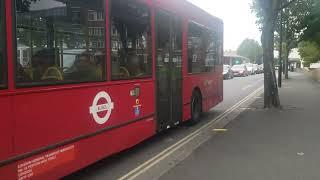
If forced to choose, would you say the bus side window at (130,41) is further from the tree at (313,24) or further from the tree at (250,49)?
the tree at (250,49)

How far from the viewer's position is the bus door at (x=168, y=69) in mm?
9680

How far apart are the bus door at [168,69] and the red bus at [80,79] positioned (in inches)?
0.8

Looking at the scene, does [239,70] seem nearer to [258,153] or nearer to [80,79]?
[258,153]

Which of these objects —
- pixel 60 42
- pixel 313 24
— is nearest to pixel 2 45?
pixel 60 42

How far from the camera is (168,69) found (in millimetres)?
10250

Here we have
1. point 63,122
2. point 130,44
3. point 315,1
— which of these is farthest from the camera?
point 315,1

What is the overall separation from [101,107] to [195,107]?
5.76m

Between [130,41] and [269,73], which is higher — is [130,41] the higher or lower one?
the higher one

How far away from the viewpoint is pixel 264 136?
11.0m

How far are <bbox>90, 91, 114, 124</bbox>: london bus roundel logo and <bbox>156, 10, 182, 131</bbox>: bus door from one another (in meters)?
2.35

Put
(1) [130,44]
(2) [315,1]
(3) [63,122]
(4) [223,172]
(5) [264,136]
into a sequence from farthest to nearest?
(2) [315,1] → (5) [264,136] → (1) [130,44] → (4) [223,172] → (3) [63,122]

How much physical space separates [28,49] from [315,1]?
1844 centimetres

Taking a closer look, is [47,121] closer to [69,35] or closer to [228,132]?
[69,35]

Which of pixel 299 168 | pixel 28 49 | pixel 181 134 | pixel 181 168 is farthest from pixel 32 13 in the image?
pixel 181 134
